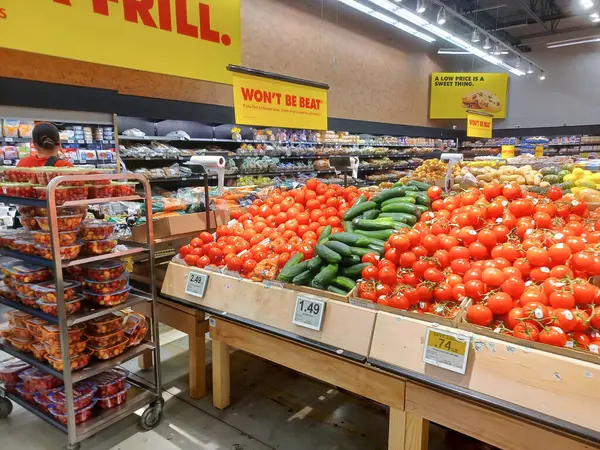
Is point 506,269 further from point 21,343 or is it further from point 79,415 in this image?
point 21,343

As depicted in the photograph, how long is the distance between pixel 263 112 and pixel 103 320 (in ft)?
8.33

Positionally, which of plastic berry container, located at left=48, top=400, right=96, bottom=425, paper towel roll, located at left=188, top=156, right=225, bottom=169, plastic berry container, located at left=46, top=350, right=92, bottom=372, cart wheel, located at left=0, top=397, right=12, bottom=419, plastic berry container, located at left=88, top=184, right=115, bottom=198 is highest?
paper towel roll, located at left=188, top=156, right=225, bottom=169

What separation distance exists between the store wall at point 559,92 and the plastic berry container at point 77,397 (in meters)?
15.7

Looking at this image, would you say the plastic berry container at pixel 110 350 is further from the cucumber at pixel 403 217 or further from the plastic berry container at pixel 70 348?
the cucumber at pixel 403 217

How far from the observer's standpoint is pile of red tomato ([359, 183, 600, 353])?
1555 mm

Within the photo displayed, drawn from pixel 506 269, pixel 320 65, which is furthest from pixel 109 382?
pixel 320 65

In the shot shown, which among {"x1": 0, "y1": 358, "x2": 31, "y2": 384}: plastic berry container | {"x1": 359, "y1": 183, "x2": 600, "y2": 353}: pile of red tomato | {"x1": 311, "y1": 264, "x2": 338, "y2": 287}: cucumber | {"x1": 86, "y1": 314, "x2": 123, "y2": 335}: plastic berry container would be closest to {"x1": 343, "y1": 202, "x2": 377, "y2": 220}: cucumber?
{"x1": 359, "y1": 183, "x2": 600, "y2": 353}: pile of red tomato

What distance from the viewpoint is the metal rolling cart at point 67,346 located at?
209cm

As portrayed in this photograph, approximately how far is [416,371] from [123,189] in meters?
1.81

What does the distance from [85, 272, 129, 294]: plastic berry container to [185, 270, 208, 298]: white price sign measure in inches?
15.6

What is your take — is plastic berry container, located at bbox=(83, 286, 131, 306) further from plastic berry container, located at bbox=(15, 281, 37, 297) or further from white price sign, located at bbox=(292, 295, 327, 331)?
white price sign, located at bbox=(292, 295, 327, 331)

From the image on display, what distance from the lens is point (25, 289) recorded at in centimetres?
238

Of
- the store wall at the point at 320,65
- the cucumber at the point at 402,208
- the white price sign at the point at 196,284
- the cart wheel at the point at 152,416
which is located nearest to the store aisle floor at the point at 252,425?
the cart wheel at the point at 152,416

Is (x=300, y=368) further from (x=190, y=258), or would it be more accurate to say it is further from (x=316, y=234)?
(x=190, y=258)
